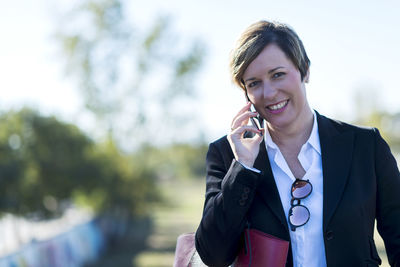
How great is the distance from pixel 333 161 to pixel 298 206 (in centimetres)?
26

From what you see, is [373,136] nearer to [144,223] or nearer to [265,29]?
[265,29]

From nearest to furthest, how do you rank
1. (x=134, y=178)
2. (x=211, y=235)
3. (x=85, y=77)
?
(x=211, y=235) < (x=134, y=178) < (x=85, y=77)

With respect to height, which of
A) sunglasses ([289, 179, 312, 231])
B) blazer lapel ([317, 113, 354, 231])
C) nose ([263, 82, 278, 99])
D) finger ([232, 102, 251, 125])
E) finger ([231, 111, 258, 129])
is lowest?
sunglasses ([289, 179, 312, 231])

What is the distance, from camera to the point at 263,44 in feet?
6.92

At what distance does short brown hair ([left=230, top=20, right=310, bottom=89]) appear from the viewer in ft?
6.93

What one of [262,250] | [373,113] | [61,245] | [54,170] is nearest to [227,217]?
[262,250]

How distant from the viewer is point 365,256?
206 centimetres

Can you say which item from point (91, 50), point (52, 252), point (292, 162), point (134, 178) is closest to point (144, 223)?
point (134, 178)

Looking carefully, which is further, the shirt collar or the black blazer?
the shirt collar

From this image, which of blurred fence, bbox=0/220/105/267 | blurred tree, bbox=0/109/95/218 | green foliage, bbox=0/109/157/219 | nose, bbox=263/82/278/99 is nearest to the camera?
nose, bbox=263/82/278/99

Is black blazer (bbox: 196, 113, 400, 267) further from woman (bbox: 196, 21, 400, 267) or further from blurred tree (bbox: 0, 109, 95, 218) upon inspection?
blurred tree (bbox: 0, 109, 95, 218)

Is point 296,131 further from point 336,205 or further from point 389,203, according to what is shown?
point 389,203

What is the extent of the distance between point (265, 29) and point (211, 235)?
2.96 ft

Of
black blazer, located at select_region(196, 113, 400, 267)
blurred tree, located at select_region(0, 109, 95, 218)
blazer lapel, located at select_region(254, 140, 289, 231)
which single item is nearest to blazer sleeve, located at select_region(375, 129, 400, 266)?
black blazer, located at select_region(196, 113, 400, 267)
